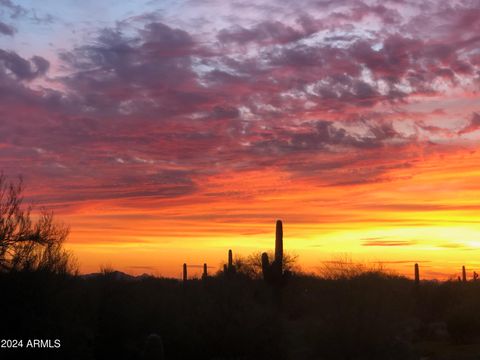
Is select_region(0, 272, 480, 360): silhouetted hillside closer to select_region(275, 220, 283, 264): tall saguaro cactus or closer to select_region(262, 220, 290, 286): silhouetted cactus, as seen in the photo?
select_region(262, 220, 290, 286): silhouetted cactus

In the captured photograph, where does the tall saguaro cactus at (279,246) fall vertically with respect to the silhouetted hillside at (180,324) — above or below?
above

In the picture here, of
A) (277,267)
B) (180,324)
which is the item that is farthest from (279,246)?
(180,324)

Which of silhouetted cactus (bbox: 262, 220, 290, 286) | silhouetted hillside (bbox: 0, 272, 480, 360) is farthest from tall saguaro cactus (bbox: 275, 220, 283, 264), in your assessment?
silhouetted hillside (bbox: 0, 272, 480, 360)

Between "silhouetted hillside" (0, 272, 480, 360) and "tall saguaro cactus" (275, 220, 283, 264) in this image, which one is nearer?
"silhouetted hillside" (0, 272, 480, 360)

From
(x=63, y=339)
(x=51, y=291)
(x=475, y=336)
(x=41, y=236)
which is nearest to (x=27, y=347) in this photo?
(x=63, y=339)

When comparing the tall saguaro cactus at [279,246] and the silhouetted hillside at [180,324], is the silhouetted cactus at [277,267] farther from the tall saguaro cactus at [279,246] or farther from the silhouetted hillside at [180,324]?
the silhouetted hillside at [180,324]

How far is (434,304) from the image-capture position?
146ft

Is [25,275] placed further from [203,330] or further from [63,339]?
[203,330]

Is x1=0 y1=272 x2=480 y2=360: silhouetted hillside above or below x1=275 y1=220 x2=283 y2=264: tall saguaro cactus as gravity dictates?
below

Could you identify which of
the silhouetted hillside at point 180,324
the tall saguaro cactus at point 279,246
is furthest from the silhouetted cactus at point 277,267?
the silhouetted hillside at point 180,324

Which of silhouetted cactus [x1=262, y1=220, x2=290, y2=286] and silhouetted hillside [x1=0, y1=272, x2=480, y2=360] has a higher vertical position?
silhouetted cactus [x1=262, y1=220, x2=290, y2=286]

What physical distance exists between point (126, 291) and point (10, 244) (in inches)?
234

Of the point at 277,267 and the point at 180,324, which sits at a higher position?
the point at 277,267

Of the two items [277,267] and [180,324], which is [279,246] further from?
[180,324]
